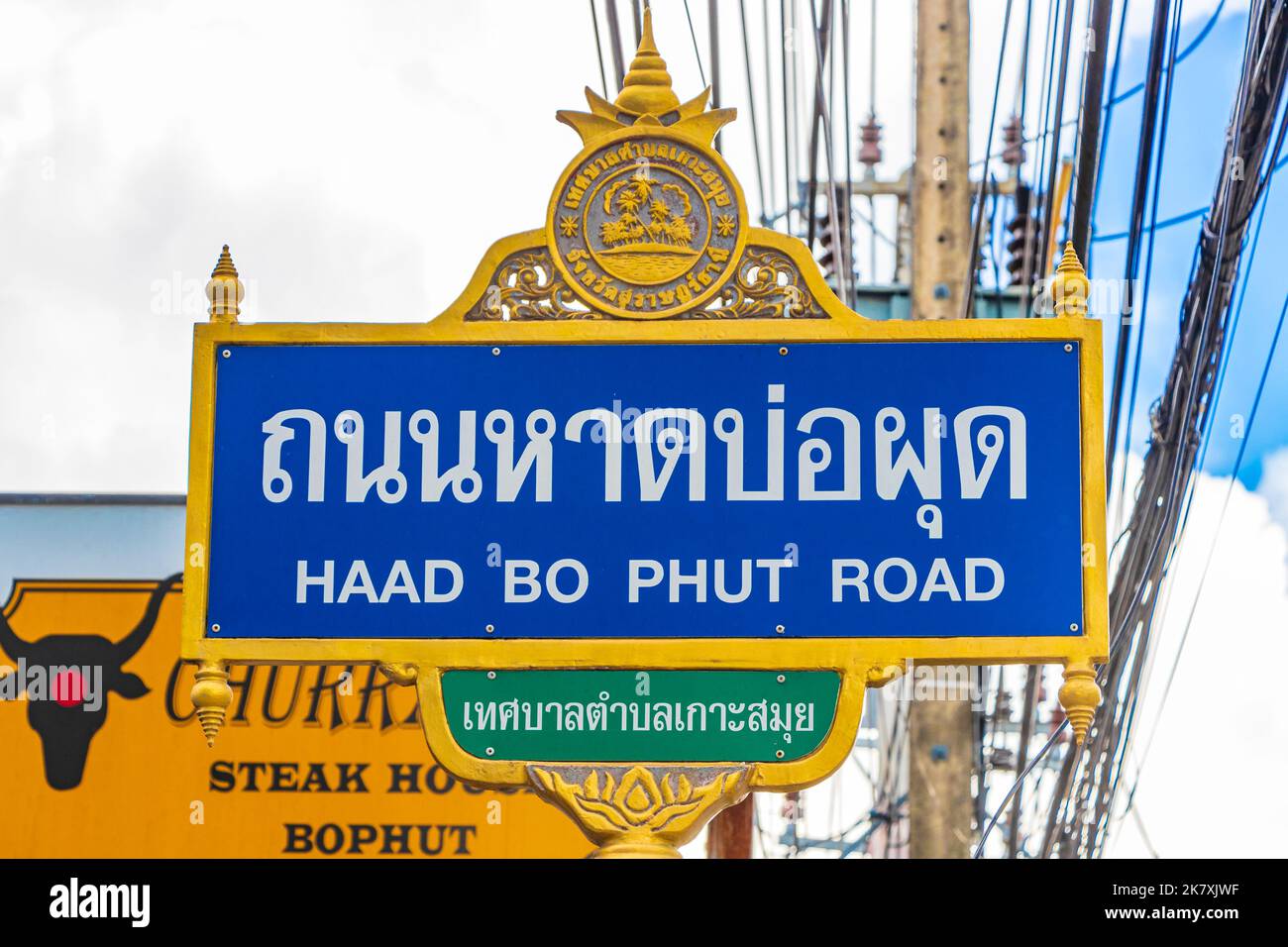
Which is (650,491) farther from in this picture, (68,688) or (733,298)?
(68,688)

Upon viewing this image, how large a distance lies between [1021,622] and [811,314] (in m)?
0.74

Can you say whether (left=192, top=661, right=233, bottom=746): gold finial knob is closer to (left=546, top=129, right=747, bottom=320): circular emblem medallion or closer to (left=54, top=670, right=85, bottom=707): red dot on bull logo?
(left=546, top=129, right=747, bottom=320): circular emblem medallion

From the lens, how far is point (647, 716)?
3.72m

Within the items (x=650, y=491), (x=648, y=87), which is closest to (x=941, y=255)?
(x=648, y=87)

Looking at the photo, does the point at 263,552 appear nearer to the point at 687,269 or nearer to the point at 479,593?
the point at 479,593

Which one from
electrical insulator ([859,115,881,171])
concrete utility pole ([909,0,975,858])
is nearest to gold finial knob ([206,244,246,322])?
concrete utility pole ([909,0,975,858])

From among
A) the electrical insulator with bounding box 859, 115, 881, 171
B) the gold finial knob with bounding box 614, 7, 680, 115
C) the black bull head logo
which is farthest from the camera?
the electrical insulator with bounding box 859, 115, 881, 171

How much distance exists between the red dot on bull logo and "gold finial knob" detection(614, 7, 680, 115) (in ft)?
27.3

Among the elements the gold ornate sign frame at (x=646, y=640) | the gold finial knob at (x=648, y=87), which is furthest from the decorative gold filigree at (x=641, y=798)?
the gold finial knob at (x=648, y=87)

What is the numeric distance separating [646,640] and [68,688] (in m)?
8.60

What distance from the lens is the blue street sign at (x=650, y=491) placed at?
3779 millimetres

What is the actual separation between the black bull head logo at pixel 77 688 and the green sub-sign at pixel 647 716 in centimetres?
783

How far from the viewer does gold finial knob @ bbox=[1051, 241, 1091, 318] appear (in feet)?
12.9
